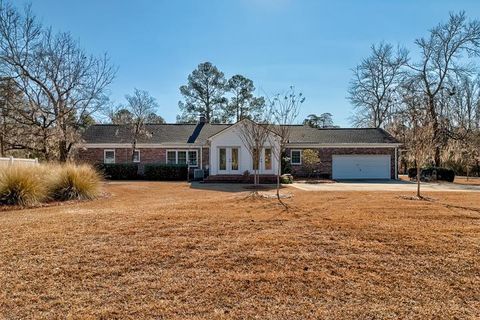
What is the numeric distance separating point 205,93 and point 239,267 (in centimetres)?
4365

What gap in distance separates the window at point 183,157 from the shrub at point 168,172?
8.36ft

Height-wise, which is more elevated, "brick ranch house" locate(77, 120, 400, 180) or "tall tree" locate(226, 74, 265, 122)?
"tall tree" locate(226, 74, 265, 122)

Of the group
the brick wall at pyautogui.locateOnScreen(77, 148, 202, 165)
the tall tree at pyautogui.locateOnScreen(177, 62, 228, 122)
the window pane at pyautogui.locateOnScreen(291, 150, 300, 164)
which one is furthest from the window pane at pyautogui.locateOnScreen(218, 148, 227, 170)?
the tall tree at pyautogui.locateOnScreen(177, 62, 228, 122)

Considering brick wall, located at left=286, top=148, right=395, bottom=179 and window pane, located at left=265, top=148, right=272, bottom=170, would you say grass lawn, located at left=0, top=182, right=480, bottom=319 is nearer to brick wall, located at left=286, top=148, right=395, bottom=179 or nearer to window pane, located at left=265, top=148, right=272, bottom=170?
window pane, located at left=265, top=148, right=272, bottom=170

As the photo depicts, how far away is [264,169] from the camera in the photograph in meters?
24.2

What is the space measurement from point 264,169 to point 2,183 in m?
16.2

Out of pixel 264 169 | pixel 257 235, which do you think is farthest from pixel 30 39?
pixel 257 235

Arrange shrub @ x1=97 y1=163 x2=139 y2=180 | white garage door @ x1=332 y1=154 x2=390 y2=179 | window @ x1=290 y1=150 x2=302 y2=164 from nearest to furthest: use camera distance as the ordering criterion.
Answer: shrub @ x1=97 y1=163 x2=139 y2=180
white garage door @ x1=332 y1=154 x2=390 y2=179
window @ x1=290 y1=150 x2=302 y2=164

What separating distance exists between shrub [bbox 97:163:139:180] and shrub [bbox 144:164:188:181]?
4.63ft

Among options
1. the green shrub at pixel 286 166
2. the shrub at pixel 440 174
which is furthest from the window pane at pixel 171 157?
the shrub at pixel 440 174

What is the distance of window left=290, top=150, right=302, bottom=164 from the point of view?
1071 inches

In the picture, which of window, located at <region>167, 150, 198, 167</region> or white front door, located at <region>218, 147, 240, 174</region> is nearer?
white front door, located at <region>218, 147, 240, 174</region>

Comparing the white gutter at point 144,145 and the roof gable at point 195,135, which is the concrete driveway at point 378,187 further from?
the white gutter at point 144,145

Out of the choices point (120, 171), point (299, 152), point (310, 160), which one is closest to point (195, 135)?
point (120, 171)
